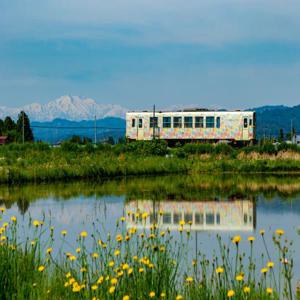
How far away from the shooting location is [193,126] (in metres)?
32.2

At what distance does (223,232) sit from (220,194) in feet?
19.8

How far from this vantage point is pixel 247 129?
104 ft

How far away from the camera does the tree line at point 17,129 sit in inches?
1603

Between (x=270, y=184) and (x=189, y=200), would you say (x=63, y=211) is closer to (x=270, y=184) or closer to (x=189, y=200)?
(x=189, y=200)

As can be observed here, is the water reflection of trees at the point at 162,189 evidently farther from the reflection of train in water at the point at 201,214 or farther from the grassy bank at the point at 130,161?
the grassy bank at the point at 130,161

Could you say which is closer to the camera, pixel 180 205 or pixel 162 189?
pixel 180 205

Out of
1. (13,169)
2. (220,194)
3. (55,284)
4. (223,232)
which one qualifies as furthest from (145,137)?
Answer: (55,284)

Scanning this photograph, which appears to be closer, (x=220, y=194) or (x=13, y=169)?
(x=220, y=194)

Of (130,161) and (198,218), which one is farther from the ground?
(130,161)

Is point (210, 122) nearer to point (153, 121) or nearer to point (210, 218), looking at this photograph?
point (153, 121)

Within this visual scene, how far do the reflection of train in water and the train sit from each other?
18547 millimetres

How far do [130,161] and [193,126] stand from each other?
9.77 meters

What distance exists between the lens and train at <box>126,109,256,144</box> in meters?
31.5

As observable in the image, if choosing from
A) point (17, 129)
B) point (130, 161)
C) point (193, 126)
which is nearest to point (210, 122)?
point (193, 126)
